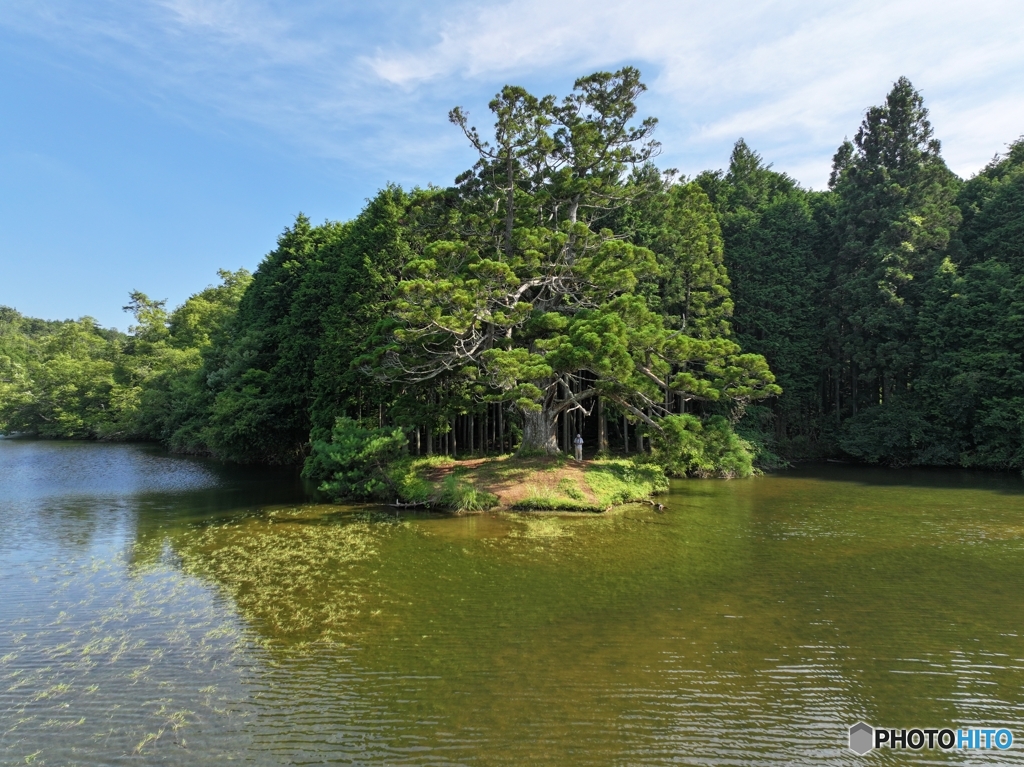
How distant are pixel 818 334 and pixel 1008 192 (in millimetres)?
9993

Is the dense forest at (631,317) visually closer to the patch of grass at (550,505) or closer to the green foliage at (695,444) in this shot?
the green foliage at (695,444)

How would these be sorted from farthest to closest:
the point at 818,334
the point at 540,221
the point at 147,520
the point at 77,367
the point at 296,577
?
1. the point at 77,367
2. the point at 818,334
3. the point at 540,221
4. the point at 147,520
5. the point at 296,577

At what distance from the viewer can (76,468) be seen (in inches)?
1094

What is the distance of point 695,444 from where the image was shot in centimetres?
1864

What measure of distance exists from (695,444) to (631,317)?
4539 mm

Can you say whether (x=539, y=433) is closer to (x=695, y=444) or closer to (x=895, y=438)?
(x=695, y=444)

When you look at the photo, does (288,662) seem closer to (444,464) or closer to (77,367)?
(444,464)

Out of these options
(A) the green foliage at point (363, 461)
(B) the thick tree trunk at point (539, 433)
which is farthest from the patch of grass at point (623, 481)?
(A) the green foliage at point (363, 461)

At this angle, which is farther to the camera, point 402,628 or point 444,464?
point 444,464

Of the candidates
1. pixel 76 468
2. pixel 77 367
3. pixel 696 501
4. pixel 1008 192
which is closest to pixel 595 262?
pixel 696 501

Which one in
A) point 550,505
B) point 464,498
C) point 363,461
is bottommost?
point 550,505

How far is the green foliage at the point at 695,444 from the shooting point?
18.6 metres

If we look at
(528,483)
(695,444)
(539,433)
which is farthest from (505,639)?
(539,433)
